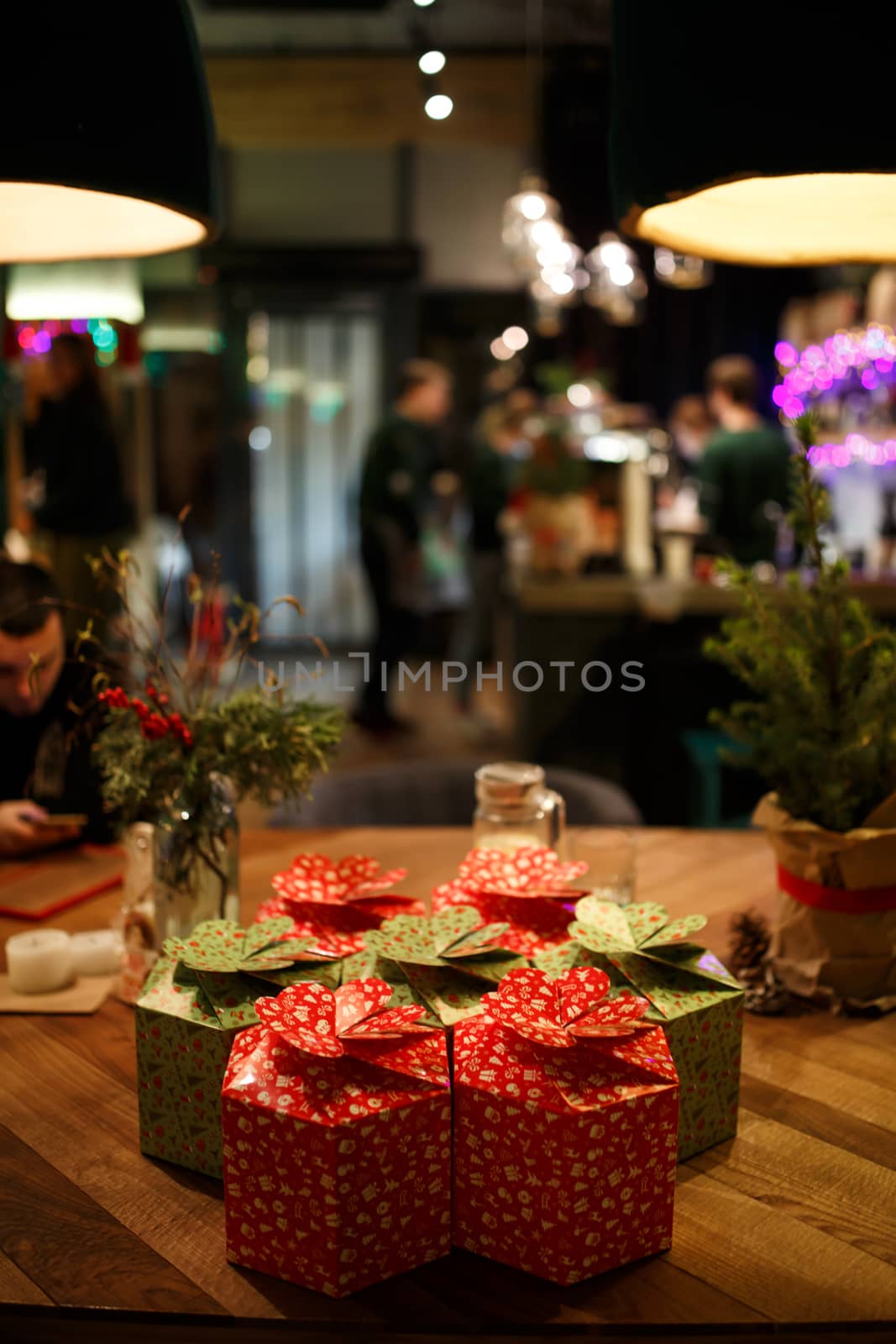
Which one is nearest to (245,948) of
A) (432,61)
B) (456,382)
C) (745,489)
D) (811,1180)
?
(811,1180)

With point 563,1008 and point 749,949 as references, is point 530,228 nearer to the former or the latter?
point 749,949

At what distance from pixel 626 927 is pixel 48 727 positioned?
45.6 inches

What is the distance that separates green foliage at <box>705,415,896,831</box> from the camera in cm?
144

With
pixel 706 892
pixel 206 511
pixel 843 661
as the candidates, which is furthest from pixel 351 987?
pixel 206 511

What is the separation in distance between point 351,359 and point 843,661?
787 centimetres

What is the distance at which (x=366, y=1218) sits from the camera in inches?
37.6

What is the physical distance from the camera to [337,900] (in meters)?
1.36

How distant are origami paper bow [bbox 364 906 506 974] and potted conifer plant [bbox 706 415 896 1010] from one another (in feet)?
1.33

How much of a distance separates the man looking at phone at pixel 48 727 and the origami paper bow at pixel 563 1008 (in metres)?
0.95

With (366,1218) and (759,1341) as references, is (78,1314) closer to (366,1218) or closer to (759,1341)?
(366,1218)

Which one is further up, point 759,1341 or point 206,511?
point 206,511

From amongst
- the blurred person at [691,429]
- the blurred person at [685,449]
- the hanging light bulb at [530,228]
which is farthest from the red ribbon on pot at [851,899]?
the blurred person at [691,429]

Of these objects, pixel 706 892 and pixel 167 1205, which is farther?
pixel 706 892

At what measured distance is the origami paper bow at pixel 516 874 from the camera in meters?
1.36
